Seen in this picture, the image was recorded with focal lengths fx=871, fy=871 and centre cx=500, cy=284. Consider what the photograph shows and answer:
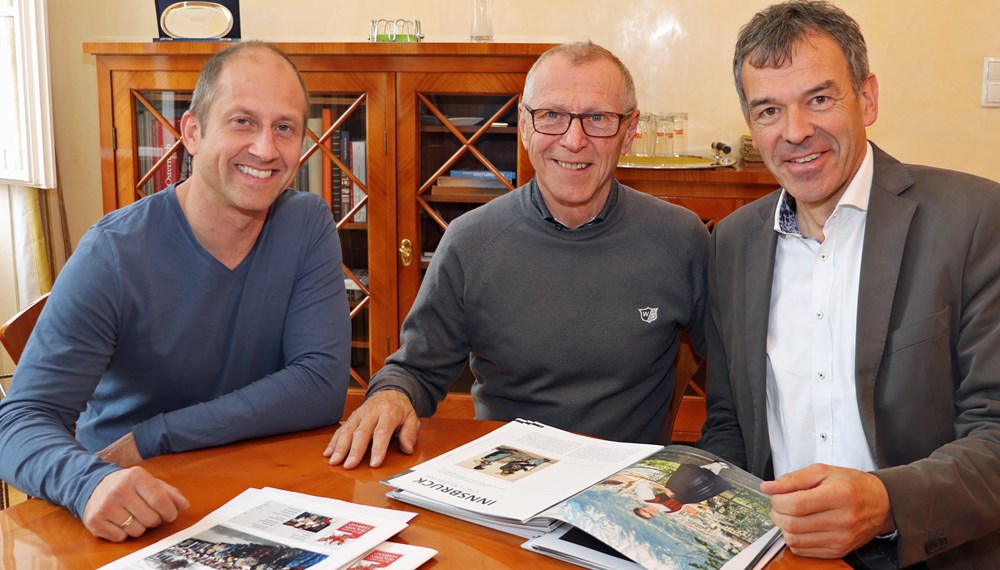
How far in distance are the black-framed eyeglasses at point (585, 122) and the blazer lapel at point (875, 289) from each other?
0.61 meters

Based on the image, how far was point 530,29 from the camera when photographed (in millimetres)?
3559

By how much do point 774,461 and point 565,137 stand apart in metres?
0.79

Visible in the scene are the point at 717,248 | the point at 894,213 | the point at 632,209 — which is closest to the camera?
the point at 894,213

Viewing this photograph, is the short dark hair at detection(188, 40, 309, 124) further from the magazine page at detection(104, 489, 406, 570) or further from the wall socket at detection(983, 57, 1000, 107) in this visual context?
the wall socket at detection(983, 57, 1000, 107)

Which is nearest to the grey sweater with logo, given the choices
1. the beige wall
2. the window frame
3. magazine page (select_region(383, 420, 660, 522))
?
magazine page (select_region(383, 420, 660, 522))

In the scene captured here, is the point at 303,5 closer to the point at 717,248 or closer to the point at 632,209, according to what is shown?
the point at 632,209

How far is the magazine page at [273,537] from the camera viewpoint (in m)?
1.03

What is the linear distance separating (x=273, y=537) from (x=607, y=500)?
0.43 metres

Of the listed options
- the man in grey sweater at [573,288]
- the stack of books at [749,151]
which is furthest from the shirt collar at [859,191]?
the stack of books at [749,151]

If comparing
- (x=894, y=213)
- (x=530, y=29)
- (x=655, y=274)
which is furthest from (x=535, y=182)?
(x=530, y=29)

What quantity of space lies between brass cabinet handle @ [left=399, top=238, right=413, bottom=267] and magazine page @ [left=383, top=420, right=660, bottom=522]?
1787mm

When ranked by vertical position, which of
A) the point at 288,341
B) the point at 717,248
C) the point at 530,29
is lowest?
the point at 288,341

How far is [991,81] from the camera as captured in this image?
11.0 ft

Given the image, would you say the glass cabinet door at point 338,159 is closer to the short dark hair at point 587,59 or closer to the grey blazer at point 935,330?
the short dark hair at point 587,59
